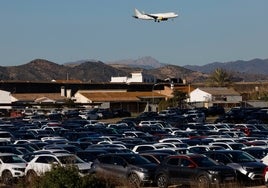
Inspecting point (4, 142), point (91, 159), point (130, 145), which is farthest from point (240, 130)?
point (91, 159)

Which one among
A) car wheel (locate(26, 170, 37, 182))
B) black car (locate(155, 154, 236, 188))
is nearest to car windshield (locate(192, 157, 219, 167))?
black car (locate(155, 154, 236, 188))

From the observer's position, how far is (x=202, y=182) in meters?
23.4

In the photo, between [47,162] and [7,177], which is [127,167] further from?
[7,177]

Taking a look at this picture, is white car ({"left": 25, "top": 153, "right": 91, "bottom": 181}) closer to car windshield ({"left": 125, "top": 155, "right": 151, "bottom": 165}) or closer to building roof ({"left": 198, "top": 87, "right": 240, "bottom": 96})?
car windshield ({"left": 125, "top": 155, "right": 151, "bottom": 165})

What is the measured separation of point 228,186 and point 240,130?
101ft

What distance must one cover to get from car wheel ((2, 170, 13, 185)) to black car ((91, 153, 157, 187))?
3547 mm

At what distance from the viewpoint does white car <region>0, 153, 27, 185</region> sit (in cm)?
2736

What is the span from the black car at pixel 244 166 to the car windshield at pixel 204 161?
Result: 3.36ft

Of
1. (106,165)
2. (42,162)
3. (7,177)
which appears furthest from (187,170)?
(7,177)

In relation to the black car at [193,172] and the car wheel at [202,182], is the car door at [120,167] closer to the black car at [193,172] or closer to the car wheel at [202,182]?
the black car at [193,172]

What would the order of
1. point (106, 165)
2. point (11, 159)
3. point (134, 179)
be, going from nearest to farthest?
point (134, 179)
point (106, 165)
point (11, 159)

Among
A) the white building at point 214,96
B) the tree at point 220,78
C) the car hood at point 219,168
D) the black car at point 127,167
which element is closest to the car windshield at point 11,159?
the black car at point 127,167

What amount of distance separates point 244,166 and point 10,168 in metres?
9.78

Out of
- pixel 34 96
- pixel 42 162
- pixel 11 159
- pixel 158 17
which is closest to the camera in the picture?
pixel 42 162
